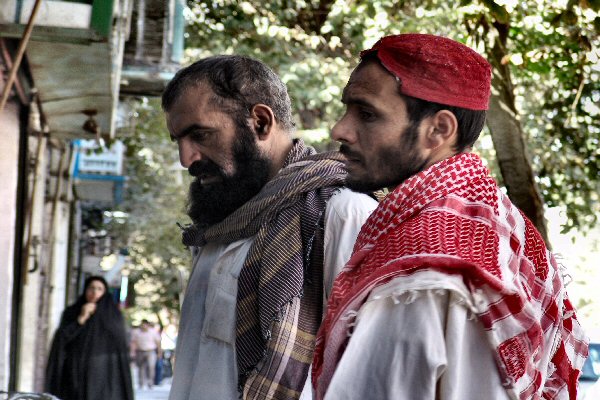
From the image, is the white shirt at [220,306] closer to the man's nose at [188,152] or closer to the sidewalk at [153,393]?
the man's nose at [188,152]

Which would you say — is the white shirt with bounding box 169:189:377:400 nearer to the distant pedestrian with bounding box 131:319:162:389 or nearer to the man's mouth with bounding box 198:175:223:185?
the man's mouth with bounding box 198:175:223:185

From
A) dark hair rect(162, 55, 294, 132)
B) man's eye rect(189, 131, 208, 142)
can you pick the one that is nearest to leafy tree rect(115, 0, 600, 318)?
dark hair rect(162, 55, 294, 132)

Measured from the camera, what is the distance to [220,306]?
10.8 ft

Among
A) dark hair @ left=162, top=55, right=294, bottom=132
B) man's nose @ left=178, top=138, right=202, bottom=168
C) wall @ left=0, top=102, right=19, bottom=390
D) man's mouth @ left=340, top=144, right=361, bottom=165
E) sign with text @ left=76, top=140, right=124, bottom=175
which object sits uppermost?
man's mouth @ left=340, top=144, right=361, bottom=165

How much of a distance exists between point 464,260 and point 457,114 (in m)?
0.41

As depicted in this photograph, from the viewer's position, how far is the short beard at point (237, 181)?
3527mm

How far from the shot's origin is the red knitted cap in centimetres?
230

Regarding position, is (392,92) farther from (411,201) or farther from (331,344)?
(331,344)

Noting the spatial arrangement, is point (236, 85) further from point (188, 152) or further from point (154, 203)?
point (154, 203)

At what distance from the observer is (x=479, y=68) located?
2348 mm

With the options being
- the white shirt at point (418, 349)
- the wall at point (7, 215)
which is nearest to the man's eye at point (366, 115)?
the white shirt at point (418, 349)

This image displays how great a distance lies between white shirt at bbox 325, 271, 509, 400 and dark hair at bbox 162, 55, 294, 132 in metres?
1.64

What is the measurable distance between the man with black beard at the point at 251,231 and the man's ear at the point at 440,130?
0.83 metres

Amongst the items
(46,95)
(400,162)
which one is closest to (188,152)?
(400,162)
